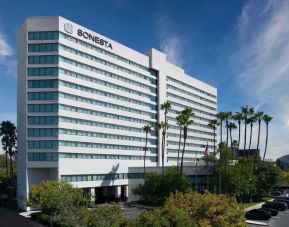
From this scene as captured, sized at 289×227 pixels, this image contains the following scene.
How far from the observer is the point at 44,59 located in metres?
80.9

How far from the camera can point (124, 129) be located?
9944 cm

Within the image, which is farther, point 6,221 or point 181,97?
point 181,97

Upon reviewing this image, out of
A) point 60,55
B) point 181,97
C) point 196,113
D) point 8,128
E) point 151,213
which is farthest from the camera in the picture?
point 196,113

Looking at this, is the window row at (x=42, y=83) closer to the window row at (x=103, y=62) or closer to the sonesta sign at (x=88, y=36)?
the window row at (x=103, y=62)

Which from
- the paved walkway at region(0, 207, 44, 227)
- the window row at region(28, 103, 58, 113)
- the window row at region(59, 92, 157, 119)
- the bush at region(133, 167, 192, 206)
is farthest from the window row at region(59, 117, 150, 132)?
the paved walkway at region(0, 207, 44, 227)

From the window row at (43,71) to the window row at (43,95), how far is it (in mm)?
4139

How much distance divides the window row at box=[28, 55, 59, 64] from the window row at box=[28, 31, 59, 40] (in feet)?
13.6

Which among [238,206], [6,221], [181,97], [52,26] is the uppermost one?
[52,26]

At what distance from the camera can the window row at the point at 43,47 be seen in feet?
265

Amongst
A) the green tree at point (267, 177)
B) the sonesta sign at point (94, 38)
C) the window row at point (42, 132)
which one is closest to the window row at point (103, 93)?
the window row at point (42, 132)

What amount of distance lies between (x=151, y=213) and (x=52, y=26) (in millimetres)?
61788

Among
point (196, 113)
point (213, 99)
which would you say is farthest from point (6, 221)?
point (213, 99)

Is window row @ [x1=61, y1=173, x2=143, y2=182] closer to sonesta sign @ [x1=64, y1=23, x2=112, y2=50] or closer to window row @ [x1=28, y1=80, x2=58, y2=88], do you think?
window row @ [x1=28, y1=80, x2=58, y2=88]

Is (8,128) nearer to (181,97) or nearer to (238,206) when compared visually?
(181,97)
